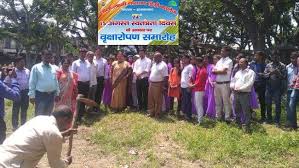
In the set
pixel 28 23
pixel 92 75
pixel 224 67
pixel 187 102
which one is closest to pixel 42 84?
pixel 92 75

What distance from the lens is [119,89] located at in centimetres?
1292

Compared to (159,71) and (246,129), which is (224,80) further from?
(159,71)

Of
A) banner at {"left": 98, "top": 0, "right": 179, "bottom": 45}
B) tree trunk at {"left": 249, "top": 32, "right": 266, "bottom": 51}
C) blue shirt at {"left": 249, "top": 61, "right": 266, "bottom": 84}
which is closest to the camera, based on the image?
blue shirt at {"left": 249, "top": 61, "right": 266, "bottom": 84}

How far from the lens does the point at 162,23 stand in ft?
45.0

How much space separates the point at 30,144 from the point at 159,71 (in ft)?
25.0

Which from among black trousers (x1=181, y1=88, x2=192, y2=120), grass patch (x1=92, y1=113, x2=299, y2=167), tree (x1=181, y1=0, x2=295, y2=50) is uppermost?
tree (x1=181, y1=0, x2=295, y2=50)

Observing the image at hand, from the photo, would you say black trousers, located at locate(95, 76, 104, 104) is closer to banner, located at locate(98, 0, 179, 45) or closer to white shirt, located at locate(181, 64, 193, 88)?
banner, located at locate(98, 0, 179, 45)

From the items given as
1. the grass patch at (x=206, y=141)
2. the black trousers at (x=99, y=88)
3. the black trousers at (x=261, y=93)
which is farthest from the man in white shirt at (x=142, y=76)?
the black trousers at (x=261, y=93)

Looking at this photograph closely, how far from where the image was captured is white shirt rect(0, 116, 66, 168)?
15.2ft

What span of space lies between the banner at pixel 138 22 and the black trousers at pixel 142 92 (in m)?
1.48

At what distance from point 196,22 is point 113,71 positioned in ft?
52.5

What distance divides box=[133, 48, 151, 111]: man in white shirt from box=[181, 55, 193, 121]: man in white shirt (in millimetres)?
1019

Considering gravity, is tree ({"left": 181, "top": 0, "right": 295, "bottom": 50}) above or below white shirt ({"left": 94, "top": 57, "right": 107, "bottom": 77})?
above

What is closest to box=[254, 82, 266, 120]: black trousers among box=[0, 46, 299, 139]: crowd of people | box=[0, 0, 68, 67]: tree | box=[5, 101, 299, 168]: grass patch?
box=[0, 46, 299, 139]: crowd of people
